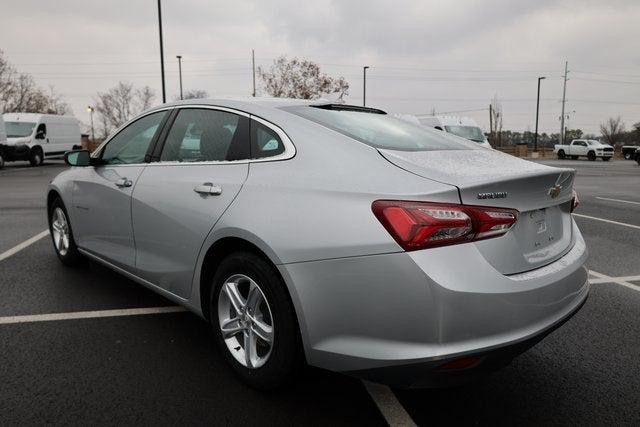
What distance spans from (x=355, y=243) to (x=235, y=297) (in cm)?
90

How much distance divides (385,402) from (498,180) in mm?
1224

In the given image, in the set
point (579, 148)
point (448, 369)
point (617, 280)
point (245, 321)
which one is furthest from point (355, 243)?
point (579, 148)

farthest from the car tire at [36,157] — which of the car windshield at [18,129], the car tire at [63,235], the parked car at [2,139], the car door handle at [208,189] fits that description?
the car door handle at [208,189]

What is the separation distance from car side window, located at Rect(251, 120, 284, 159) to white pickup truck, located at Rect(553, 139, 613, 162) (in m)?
43.5

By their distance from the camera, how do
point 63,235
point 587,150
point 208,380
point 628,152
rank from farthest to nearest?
1. point 628,152
2. point 587,150
3. point 63,235
4. point 208,380

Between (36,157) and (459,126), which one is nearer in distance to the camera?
(459,126)

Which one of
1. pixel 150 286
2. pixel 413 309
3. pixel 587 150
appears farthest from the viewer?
pixel 587 150

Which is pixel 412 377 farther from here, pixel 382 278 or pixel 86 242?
pixel 86 242

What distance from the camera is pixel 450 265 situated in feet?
6.62

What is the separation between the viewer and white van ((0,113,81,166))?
72.8 ft

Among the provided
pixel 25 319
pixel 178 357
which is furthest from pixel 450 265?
pixel 25 319

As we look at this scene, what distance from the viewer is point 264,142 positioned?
278 centimetres

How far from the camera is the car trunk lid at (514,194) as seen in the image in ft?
7.06

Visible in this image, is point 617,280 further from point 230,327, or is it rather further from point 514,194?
point 230,327
